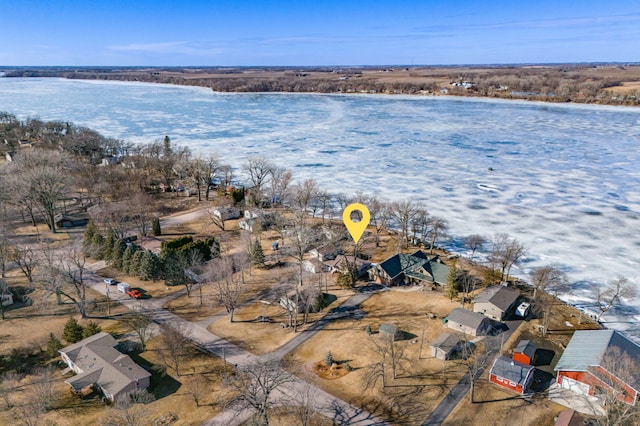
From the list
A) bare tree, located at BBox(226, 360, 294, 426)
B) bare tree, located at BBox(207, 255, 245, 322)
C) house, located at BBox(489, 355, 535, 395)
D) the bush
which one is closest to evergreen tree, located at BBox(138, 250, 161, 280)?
bare tree, located at BBox(207, 255, 245, 322)

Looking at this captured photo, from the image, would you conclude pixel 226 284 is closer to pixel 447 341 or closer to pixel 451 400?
pixel 447 341

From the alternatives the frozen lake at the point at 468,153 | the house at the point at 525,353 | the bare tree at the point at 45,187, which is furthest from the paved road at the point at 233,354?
the frozen lake at the point at 468,153

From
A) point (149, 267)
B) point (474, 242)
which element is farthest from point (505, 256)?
point (149, 267)

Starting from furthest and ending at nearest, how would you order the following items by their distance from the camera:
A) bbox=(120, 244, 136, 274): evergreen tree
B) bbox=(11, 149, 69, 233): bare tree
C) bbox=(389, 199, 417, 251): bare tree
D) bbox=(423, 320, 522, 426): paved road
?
1. bbox=(11, 149, 69, 233): bare tree
2. bbox=(389, 199, 417, 251): bare tree
3. bbox=(120, 244, 136, 274): evergreen tree
4. bbox=(423, 320, 522, 426): paved road

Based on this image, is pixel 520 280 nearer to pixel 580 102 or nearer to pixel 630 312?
pixel 630 312

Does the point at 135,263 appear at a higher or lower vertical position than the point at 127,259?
lower

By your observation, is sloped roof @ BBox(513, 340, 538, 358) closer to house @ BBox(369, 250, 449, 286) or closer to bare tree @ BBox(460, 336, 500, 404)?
bare tree @ BBox(460, 336, 500, 404)
